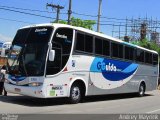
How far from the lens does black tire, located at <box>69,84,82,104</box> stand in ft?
57.8

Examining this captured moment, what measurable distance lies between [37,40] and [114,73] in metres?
6.47

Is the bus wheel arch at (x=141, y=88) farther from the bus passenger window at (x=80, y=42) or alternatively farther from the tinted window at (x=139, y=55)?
the bus passenger window at (x=80, y=42)

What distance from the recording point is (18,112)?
13828 mm

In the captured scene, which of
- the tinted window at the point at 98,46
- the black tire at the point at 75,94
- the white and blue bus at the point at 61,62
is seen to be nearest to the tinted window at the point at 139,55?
the white and blue bus at the point at 61,62

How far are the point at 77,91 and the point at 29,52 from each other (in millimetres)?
2996

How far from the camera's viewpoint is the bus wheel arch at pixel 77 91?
57.9 feet

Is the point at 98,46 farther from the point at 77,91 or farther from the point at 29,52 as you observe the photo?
the point at 29,52

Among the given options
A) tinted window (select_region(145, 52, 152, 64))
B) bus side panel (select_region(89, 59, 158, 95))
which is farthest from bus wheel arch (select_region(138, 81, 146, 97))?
tinted window (select_region(145, 52, 152, 64))

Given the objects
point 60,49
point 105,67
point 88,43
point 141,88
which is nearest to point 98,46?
point 88,43

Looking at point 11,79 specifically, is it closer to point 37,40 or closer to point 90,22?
point 37,40

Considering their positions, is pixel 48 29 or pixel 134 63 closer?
pixel 48 29

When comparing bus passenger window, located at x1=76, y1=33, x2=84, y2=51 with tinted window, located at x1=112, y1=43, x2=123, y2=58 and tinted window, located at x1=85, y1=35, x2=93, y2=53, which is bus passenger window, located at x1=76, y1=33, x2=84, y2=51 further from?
tinted window, located at x1=112, y1=43, x2=123, y2=58

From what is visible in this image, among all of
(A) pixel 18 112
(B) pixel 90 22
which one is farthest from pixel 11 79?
(B) pixel 90 22

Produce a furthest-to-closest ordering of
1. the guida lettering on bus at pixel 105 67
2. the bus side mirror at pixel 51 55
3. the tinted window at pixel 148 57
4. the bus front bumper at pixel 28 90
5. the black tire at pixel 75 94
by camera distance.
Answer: the tinted window at pixel 148 57 → the guida lettering on bus at pixel 105 67 → the black tire at pixel 75 94 → the bus front bumper at pixel 28 90 → the bus side mirror at pixel 51 55
